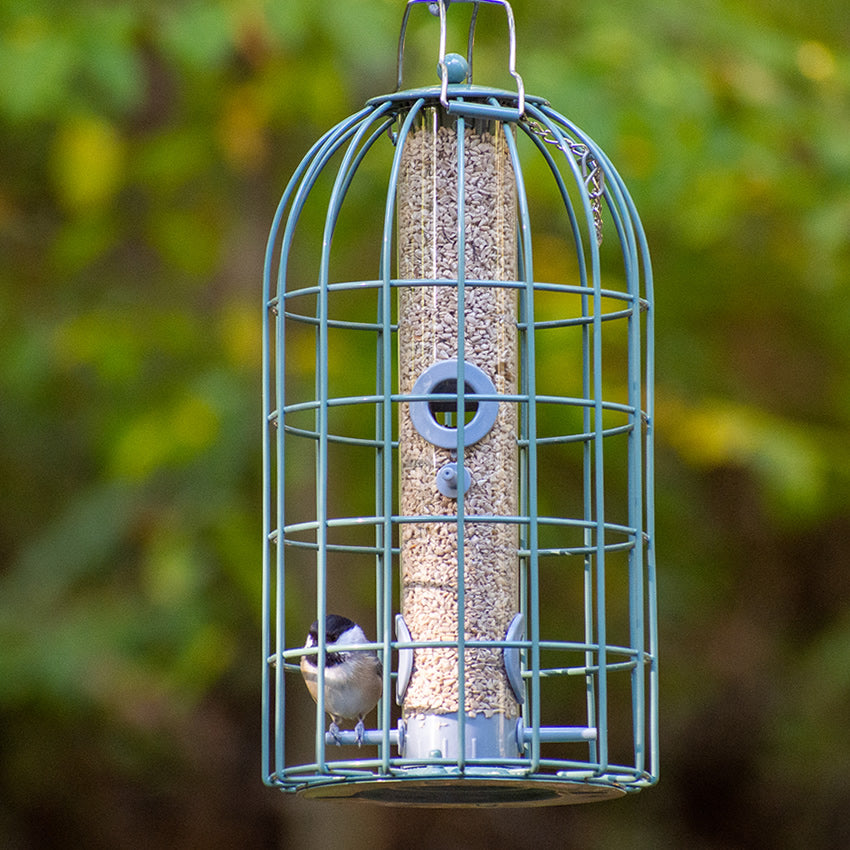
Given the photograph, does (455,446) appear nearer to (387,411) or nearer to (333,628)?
(387,411)

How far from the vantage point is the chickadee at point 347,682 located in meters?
4.52

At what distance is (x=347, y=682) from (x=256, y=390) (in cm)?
491

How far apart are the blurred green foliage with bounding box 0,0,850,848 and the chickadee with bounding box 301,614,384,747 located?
3887mm

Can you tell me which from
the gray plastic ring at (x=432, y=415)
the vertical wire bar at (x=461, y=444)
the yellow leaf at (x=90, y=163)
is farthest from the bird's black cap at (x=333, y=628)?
the yellow leaf at (x=90, y=163)

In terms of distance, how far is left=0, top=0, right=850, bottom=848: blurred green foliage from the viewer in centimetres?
845

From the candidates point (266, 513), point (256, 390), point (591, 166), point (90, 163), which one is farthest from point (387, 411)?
point (90, 163)

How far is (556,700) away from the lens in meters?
12.2

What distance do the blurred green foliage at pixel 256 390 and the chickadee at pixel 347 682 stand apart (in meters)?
3.89

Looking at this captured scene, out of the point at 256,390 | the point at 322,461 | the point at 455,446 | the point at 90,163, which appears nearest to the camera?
the point at 322,461

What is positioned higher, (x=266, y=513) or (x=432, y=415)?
(x=432, y=415)

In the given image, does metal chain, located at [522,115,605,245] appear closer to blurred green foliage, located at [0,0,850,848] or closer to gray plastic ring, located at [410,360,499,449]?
gray plastic ring, located at [410,360,499,449]

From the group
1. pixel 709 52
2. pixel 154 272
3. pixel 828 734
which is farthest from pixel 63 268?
pixel 828 734

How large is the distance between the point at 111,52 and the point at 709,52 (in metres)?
3.24

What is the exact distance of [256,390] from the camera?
366 inches
